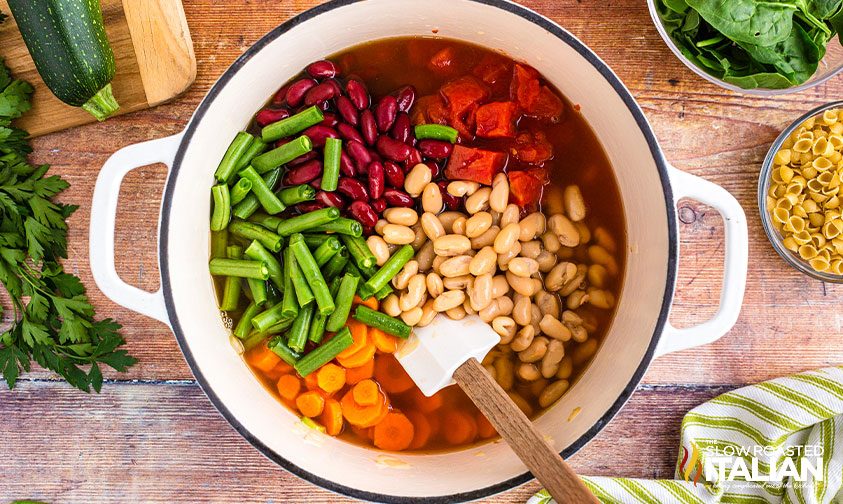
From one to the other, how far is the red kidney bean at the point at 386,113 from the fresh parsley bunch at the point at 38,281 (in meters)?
0.89

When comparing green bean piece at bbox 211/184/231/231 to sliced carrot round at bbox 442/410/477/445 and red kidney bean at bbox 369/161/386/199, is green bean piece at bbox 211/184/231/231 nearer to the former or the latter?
red kidney bean at bbox 369/161/386/199

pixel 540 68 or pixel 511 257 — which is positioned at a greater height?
pixel 540 68

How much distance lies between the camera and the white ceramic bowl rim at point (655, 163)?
1.54 m

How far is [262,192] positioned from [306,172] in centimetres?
13

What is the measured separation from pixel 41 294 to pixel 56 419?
0.39 meters

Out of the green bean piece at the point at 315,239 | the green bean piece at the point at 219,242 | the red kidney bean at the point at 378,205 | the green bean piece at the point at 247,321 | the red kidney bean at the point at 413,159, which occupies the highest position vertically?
the red kidney bean at the point at 413,159

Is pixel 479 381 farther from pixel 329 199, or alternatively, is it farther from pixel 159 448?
pixel 159 448

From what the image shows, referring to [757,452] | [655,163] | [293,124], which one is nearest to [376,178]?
[293,124]

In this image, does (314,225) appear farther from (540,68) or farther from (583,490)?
(583,490)

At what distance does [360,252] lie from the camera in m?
1.75

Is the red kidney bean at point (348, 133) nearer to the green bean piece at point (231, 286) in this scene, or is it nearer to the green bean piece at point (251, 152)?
the green bean piece at point (251, 152)

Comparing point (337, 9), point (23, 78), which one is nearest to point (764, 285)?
point (337, 9)

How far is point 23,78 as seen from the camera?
1.83m

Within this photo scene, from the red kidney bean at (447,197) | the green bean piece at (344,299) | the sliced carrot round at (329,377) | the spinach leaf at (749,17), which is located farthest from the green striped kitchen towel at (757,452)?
the spinach leaf at (749,17)
